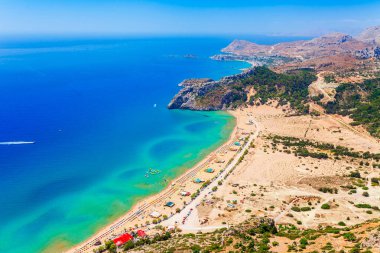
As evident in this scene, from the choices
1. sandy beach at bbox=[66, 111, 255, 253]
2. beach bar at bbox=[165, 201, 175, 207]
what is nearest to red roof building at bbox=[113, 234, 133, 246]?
sandy beach at bbox=[66, 111, 255, 253]

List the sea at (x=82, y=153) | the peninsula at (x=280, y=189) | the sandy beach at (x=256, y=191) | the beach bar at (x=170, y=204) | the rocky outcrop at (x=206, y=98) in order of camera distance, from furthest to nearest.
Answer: the rocky outcrop at (x=206, y=98) < the beach bar at (x=170, y=204) < the sea at (x=82, y=153) < the sandy beach at (x=256, y=191) < the peninsula at (x=280, y=189)

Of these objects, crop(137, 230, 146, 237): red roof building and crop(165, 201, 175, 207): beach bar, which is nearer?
crop(137, 230, 146, 237): red roof building

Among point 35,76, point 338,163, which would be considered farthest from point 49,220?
point 35,76

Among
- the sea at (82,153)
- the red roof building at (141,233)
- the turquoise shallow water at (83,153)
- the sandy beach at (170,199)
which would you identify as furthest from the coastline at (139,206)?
the red roof building at (141,233)

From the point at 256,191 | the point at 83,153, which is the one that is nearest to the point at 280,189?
the point at 256,191

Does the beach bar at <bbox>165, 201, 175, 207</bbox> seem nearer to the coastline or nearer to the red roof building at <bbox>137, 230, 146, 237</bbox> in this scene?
the coastline

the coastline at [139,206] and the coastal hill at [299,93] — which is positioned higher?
the coastal hill at [299,93]

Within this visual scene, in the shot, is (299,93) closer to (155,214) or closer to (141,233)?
(155,214)

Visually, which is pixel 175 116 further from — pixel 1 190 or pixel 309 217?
pixel 309 217

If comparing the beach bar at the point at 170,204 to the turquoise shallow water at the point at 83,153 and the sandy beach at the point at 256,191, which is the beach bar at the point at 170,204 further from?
the turquoise shallow water at the point at 83,153

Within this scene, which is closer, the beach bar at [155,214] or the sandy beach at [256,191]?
the sandy beach at [256,191]
